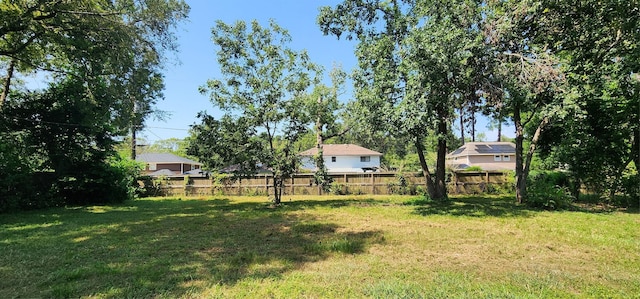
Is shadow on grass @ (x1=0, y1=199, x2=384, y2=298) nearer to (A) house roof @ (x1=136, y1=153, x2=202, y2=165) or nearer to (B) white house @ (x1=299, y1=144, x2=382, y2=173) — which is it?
(B) white house @ (x1=299, y1=144, x2=382, y2=173)

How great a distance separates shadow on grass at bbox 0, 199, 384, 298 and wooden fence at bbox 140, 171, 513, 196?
24.7 feet

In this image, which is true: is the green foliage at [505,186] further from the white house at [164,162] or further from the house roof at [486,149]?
the white house at [164,162]

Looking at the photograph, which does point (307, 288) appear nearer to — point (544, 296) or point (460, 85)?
point (544, 296)

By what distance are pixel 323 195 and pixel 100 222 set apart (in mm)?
10221

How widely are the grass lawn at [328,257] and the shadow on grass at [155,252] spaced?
0.02 metres

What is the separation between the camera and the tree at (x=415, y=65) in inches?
332

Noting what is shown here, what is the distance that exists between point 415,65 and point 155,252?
731 centimetres

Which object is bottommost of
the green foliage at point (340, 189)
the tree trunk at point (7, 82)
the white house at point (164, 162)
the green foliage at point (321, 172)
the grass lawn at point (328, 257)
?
the grass lawn at point (328, 257)

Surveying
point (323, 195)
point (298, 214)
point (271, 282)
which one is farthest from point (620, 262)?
point (323, 195)

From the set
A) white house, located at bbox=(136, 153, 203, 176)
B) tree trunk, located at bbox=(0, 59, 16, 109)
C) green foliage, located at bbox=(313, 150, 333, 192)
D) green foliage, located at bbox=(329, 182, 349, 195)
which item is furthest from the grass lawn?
white house, located at bbox=(136, 153, 203, 176)

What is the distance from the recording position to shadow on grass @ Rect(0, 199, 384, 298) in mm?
3748

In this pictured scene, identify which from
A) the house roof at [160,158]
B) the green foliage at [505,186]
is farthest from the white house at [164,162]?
the green foliage at [505,186]

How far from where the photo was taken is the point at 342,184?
1689 centimetres

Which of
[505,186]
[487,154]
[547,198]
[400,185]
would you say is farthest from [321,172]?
[487,154]
